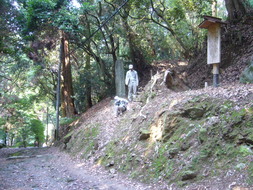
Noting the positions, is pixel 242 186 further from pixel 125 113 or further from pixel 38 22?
pixel 38 22

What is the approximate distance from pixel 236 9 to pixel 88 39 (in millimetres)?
8447

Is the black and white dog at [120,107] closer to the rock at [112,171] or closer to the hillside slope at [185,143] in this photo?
the hillside slope at [185,143]

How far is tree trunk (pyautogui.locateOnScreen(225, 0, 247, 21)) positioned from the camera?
13.7 m

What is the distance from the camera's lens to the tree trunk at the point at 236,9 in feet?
44.9

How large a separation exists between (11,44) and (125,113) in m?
7.17

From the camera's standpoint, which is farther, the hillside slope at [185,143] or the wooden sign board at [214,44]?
the wooden sign board at [214,44]

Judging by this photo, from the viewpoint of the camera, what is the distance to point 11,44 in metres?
13.5

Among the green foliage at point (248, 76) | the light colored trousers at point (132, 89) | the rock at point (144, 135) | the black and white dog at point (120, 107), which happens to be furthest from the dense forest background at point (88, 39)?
the rock at point (144, 135)

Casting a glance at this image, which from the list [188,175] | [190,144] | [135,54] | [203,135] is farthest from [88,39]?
[188,175]

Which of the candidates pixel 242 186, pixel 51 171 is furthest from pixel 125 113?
pixel 242 186

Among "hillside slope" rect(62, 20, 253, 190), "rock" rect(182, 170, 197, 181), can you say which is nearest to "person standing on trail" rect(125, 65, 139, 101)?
"hillside slope" rect(62, 20, 253, 190)

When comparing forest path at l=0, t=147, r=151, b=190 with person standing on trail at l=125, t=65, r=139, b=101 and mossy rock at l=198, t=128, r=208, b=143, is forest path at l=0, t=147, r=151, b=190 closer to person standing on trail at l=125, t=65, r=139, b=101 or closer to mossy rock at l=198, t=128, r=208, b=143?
mossy rock at l=198, t=128, r=208, b=143

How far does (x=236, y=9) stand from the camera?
1398cm

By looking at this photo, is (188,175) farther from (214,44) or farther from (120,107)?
(120,107)
